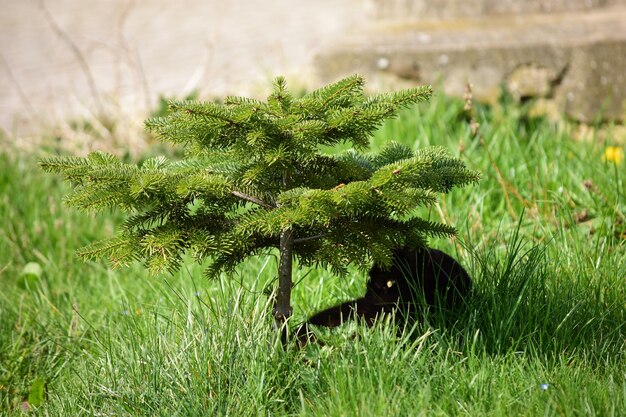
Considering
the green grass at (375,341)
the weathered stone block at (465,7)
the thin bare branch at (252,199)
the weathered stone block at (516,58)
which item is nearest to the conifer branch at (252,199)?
the thin bare branch at (252,199)

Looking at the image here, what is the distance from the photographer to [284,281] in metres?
2.54

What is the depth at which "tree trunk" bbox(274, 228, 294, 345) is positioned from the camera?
2488mm

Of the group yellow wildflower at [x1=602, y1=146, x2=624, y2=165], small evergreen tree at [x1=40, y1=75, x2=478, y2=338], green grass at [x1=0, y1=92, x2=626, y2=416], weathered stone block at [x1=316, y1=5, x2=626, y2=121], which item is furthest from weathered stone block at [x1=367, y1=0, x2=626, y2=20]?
small evergreen tree at [x1=40, y1=75, x2=478, y2=338]

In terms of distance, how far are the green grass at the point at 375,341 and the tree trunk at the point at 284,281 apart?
0.06 metres

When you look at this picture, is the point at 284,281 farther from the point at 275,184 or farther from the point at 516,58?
the point at 516,58

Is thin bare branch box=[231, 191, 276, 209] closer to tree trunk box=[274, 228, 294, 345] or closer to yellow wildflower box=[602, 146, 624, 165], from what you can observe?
tree trunk box=[274, 228, 294, 345]

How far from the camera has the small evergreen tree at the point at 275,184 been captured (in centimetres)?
225

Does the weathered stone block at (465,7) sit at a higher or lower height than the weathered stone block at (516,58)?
higher

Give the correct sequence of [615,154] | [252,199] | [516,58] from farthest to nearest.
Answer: [516,58] < [615,154] < [252,199]

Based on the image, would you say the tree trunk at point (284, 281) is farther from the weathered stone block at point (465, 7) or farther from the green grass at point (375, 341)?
the weathered stone block at point (465, 7)

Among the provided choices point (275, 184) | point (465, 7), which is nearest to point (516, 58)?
point (465, 7)

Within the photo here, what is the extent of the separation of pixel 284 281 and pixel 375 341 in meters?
0.32

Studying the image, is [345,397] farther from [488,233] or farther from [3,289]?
[3,289]

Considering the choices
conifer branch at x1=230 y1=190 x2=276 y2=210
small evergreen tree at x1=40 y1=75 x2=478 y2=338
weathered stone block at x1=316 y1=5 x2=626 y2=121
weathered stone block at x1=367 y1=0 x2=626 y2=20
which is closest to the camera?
small evergreen tree at x1=40 y1=75 x2=478 y2=338
